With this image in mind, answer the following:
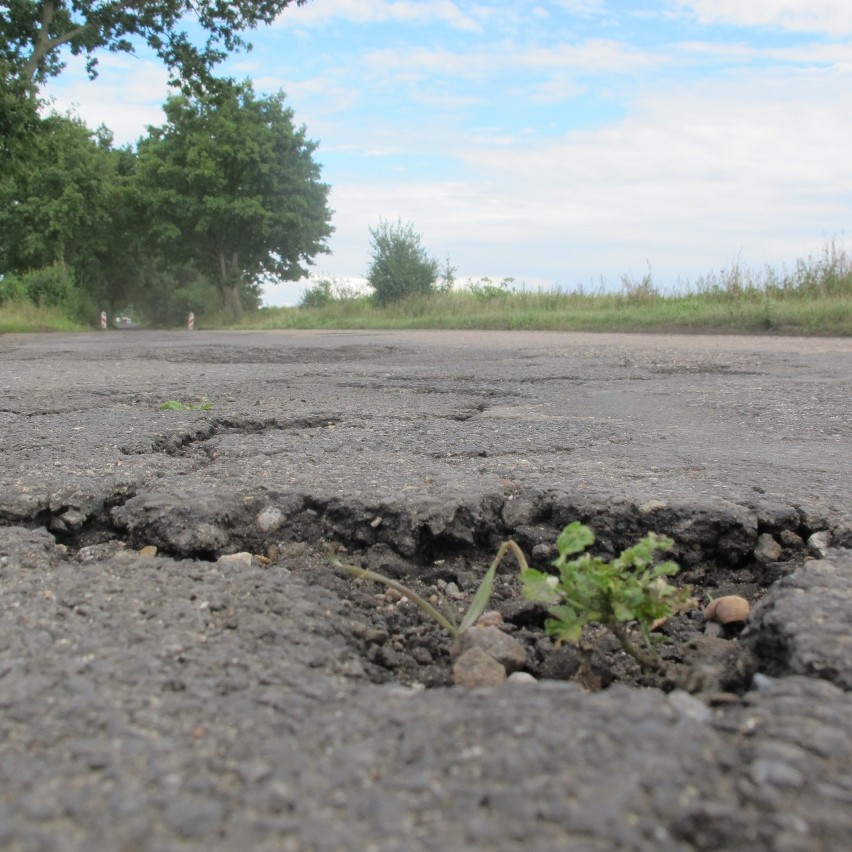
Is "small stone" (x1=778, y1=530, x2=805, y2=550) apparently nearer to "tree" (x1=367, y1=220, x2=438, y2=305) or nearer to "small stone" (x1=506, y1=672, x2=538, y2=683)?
"small stone" (x1=506, y1=672, x2=538, y2=683)

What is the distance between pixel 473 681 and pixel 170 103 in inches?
1534

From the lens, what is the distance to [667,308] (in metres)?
14.1

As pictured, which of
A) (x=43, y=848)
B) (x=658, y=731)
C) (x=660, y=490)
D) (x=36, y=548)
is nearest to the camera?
(x=43, y=848)

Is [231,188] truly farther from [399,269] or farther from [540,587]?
[540,587]

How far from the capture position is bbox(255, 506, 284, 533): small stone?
1.93 meters

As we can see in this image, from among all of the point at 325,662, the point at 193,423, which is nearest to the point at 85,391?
the point at 193,423

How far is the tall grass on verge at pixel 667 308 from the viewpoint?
1105 centimetres

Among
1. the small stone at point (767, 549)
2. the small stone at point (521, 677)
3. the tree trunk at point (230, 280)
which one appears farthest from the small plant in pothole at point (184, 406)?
the tree trunk at point (230, 280)

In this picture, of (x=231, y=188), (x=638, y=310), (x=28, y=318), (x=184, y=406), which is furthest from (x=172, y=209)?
(x=184, y=406)

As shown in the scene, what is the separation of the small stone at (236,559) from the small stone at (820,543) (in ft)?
3.91

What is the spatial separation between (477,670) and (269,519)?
86cm

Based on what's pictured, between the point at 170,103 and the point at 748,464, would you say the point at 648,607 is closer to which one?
the point at 748,464

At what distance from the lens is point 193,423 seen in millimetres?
3164

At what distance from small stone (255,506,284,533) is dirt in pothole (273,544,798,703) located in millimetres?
95
